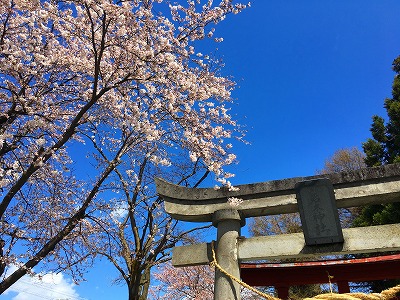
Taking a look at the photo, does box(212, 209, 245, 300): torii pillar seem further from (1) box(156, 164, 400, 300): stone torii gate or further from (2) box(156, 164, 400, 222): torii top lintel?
(2) box(156, 164, 400, 222): torii top lintel

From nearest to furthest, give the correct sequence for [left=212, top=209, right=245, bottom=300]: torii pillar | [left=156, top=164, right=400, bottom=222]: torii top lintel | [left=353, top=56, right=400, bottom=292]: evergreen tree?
[left=212, top=209, right=245, bottom=300]: torii pillar, [left=156, top=164, right=400, bottom=222]: torii top lintel, [left=353, top=56, right=400, bottom=292]: evergreen tree

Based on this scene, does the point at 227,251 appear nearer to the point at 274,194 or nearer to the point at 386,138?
the point at 274,194

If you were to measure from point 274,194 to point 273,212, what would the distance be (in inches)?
12.7

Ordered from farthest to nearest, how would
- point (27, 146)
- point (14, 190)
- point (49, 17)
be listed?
1. point (27, 146)
2. point (49, 17)
3. point (14, 190)

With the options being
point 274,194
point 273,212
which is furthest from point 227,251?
point 274,194

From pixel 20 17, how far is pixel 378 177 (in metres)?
6.92

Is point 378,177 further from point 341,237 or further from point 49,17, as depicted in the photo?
point 49,17

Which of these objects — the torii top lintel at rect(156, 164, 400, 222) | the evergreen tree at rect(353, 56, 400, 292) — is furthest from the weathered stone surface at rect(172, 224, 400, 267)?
the evergreen tree at rect(353, 56, 400, 292)

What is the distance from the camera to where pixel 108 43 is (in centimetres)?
595

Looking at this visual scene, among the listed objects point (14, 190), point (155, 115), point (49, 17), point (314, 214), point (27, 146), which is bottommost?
point (314, 214)

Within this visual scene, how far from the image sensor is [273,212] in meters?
5.42

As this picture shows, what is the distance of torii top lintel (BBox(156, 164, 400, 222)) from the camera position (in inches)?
200

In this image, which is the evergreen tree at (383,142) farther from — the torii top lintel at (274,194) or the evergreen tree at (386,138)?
the torii top lintel at (274,194)

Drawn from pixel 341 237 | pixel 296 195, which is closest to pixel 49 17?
pixel 296 195
